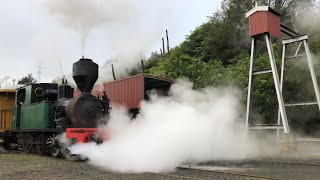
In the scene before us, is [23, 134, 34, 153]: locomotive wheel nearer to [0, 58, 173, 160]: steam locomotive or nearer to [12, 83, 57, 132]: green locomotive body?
[0, 58, 173, 160]: steam locomotive

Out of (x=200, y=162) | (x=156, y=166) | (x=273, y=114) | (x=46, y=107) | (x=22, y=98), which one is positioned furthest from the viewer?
(x=273, y=114)

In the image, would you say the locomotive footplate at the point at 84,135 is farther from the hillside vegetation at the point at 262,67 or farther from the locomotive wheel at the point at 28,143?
the hillside vegetation at the point at 262,67

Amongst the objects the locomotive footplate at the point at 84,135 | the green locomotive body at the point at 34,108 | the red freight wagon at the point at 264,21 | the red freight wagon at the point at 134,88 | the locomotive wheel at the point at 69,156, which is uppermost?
the red freight wagon at the point at 264,21

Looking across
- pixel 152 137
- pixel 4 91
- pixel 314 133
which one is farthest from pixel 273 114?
pixel 4 91

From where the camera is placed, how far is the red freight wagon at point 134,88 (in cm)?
1684

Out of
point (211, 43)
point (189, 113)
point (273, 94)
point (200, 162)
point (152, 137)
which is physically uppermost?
point (211, 43)

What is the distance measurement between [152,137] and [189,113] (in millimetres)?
1495

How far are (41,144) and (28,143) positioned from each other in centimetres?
145

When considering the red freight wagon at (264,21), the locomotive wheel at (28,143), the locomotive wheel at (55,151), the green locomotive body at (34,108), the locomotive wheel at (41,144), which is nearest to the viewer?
the locomotive wheel at (55,151)

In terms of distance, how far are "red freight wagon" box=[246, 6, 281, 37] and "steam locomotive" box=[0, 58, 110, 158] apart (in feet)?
24.7

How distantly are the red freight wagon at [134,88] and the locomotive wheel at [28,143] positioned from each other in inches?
109

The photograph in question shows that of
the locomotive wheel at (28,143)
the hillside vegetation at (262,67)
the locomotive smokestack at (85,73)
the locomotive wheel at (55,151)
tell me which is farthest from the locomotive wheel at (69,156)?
the hillside vegetation at (262,67)

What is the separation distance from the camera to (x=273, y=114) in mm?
19969

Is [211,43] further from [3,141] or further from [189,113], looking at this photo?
[189,113]
